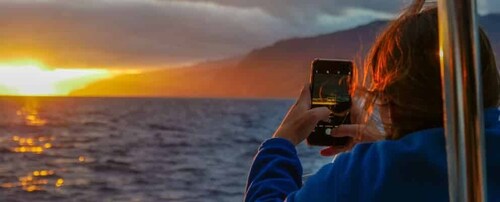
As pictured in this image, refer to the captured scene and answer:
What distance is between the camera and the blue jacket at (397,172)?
0.61 meters

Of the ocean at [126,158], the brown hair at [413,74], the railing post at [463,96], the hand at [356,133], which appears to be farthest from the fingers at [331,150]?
the ocean at [126,158]

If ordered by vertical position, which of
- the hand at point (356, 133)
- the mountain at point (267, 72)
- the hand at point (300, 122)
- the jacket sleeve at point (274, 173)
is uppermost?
the mountain at point (267, 72)

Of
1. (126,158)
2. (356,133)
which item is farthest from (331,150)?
(126,158)

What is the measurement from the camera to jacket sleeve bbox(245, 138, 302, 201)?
70 cm

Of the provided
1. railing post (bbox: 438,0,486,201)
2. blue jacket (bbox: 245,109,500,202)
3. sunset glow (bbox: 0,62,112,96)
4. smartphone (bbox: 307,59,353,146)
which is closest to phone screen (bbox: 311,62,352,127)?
smartphone (bbox: 307,59,353,146)

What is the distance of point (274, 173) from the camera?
0.72 meters

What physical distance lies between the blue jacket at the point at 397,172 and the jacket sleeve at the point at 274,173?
47mm

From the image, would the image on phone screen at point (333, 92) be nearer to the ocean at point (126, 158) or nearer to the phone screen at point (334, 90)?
the phone screen at point (334, 90)

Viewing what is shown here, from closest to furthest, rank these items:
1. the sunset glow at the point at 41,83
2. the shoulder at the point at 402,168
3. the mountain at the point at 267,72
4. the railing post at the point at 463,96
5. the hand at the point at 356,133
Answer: the railing post at the point at 463,96
the shoulder at the point at 402,168
the hand at the point at 356,133
the mountain at the point at 267,72
the sunset glow at the point at 41,83

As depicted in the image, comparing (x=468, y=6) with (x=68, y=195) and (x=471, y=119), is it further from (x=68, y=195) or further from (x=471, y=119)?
(x=68, y=195)

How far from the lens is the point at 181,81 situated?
314 centimetres

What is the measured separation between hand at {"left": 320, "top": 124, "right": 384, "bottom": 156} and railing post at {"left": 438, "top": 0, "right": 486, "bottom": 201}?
0.21m

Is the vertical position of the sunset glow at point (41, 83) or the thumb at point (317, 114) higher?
the sunset glow at point (41, 83)

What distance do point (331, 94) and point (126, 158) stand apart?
830 cm
